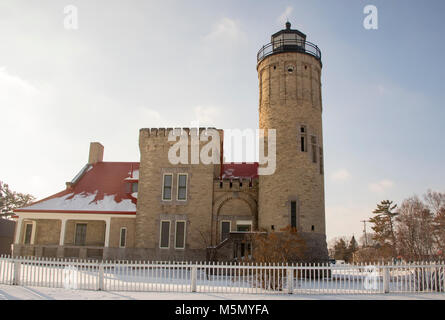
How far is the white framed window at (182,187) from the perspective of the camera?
24.5 meters

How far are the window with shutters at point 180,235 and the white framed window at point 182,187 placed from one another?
1.67m

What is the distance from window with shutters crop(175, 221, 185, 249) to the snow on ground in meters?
12.6

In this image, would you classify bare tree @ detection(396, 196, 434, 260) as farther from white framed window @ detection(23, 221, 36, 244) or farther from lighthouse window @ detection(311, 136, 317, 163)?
white framed window @ detection(23, 221, 36, 244)

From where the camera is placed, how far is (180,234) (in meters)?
24.1

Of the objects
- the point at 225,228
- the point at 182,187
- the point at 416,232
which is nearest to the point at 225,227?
the point at 225,228

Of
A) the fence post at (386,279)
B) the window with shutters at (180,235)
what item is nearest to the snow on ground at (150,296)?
the fence post at (386,279)

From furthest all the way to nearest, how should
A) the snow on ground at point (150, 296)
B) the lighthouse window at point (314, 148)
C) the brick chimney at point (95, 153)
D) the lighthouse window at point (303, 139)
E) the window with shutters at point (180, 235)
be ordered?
the brick chimney at point (95, 153) → the window with shutters at point (180, 235) → the lighthouse window at point (314, 148) → the lighthouse window at point (303, 139) → the snow on ground at point (150, 296)

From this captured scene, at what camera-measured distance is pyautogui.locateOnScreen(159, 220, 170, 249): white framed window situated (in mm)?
23969

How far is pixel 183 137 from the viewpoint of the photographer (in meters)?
25.0

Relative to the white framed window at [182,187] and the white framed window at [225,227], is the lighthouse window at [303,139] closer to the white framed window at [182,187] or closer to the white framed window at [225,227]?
the white framed window at [225,227]

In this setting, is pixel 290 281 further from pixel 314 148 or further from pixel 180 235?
pixel 180 235
